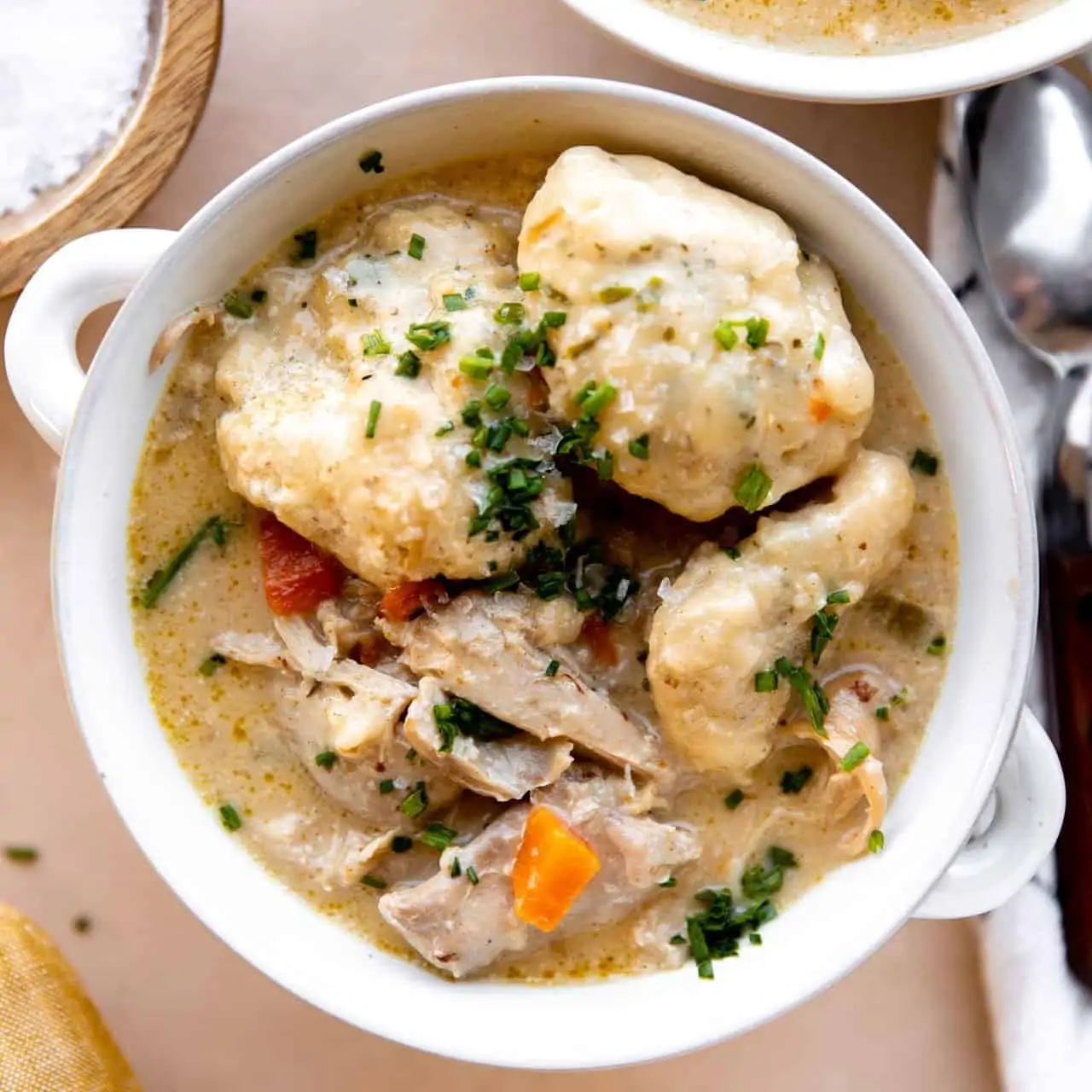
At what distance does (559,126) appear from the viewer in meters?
1.94

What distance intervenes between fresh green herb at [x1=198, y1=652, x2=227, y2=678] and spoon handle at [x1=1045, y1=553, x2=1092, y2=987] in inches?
56.5

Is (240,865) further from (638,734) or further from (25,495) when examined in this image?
(25,495)

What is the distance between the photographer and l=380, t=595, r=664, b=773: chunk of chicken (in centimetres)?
191

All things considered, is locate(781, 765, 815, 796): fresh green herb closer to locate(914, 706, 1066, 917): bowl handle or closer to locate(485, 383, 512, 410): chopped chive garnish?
locate(914, 706, 1066, 917): bowl handle

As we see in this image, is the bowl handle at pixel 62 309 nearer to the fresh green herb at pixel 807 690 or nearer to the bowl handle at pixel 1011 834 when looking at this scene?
the fresh green herb at pixel 807 690

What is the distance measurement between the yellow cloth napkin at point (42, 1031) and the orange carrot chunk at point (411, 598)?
3.21 ft

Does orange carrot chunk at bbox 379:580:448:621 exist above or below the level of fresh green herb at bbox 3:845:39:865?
above

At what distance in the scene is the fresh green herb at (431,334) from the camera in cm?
182

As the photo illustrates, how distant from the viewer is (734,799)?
204cm

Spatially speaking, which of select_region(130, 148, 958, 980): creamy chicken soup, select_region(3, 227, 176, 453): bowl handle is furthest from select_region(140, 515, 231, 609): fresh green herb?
select_region(3, 227, 176, 453): bowl handle

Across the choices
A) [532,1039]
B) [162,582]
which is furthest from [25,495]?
[532,1039]

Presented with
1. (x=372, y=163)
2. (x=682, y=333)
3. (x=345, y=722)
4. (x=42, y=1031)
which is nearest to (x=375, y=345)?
(x=372, y=163)

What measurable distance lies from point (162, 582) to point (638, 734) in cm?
73

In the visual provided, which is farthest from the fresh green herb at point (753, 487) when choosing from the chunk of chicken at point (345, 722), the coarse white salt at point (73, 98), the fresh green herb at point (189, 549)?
the coarse white salt at point (73, 98)
